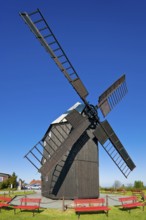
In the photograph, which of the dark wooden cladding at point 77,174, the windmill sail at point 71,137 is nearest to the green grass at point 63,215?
the windmill sail at point 71,137

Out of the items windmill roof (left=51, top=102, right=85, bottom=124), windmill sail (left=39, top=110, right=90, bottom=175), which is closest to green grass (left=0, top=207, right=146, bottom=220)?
windmill sail (left=39, top=110, right=90, bottom=175)

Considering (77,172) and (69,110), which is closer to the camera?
(77,172)

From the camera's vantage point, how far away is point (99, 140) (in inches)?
838

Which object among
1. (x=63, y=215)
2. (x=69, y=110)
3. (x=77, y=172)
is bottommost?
(x=63, y=215)

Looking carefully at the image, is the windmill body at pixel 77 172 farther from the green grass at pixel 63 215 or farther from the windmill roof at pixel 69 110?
the green grass at pixel 63 215

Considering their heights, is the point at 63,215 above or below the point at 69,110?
below

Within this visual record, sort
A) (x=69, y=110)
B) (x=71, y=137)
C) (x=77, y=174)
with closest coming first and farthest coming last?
(x=71, y=137)
(x=77, y=174)
(x=69, y=110)

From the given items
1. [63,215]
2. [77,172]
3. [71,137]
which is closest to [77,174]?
[77,172]

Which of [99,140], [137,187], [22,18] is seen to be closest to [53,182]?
[99,140]

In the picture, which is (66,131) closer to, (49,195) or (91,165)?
(91,165)

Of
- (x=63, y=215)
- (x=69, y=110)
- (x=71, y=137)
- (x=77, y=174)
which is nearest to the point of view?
(x=63, y=215)

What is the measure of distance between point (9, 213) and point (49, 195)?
233 inches

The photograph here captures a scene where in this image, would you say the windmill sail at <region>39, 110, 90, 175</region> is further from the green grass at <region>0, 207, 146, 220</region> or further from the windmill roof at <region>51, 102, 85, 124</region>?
the windmill roof at <region>51, 102, 85, 124</region>

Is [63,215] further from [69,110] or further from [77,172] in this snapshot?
[69,110]
